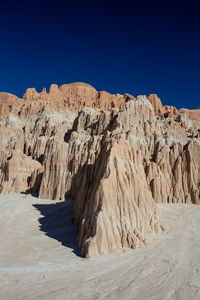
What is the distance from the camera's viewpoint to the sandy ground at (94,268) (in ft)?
23.9

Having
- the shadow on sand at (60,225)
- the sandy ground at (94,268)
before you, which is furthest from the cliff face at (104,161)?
the sandy ground at (94,268)

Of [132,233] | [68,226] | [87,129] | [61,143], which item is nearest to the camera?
[132,233]

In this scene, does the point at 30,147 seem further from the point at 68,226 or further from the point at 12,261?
the point at 12,261

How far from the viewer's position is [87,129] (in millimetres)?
43656

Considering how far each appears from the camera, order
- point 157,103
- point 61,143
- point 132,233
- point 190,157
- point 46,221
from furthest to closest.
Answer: point 157,103 < point 61,143 < point 190,157 < point 46,221 < point 132,233

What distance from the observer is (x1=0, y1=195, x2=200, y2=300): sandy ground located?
728 cm

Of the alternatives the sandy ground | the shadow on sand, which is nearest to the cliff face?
the shadow on sand

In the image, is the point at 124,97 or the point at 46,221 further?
the point at 124,97

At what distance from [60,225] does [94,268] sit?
6.99m

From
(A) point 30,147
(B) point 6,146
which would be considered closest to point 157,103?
(A) point 30,147

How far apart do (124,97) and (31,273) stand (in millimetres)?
72376

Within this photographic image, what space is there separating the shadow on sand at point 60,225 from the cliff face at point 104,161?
0.69 m

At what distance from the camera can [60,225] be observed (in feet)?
51.1

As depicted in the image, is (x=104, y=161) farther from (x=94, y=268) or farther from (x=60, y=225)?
(x=94, y=268)
